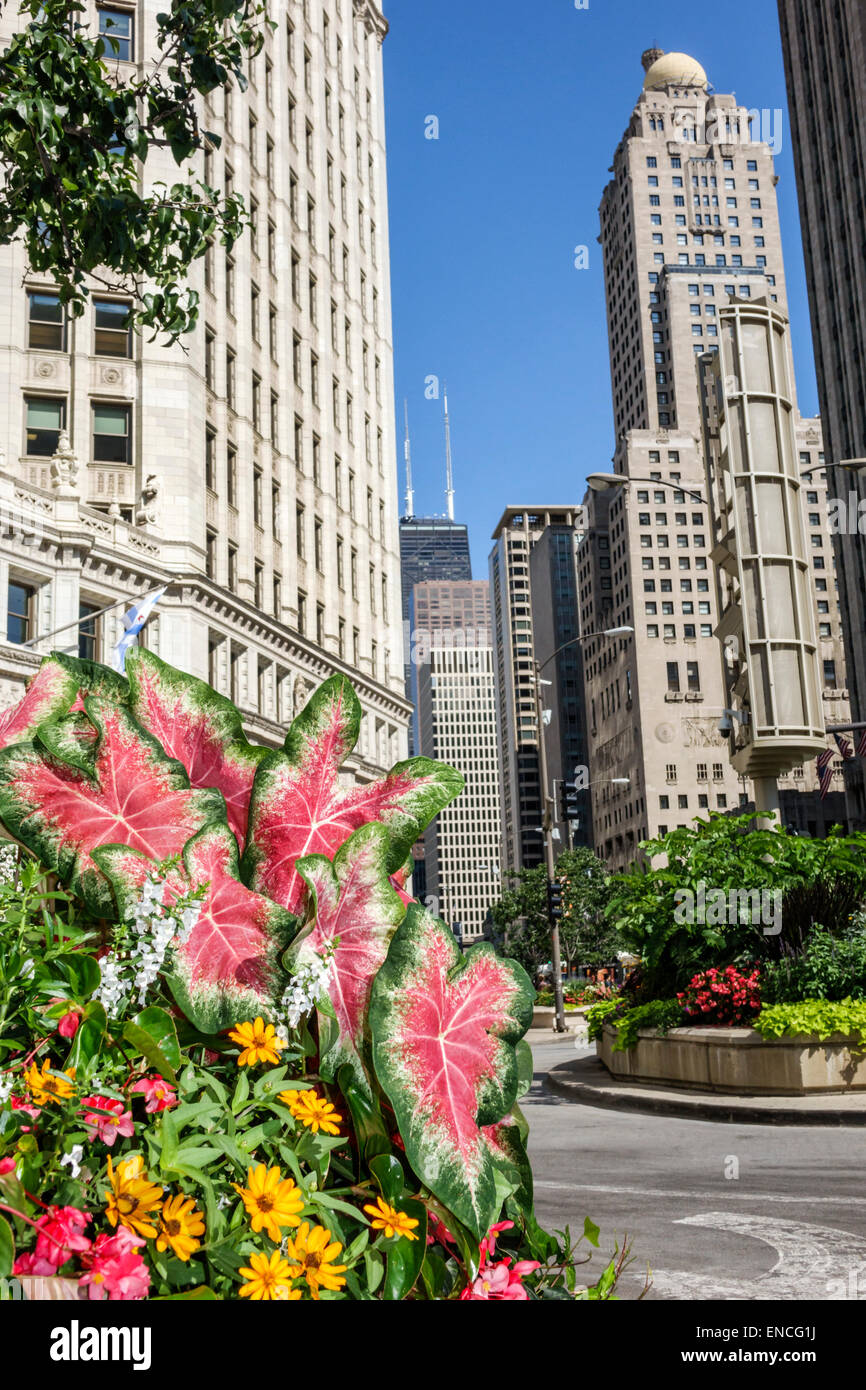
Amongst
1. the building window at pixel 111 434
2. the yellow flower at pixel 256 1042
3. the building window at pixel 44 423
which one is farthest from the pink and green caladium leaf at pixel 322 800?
the building window at pixel 111 434

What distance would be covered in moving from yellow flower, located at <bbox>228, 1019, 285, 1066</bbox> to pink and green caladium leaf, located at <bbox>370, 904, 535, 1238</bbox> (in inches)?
4.8

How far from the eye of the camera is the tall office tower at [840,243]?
90.1 m

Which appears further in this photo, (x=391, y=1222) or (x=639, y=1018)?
(x=639, y=1018)

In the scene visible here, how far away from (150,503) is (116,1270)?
4376cm

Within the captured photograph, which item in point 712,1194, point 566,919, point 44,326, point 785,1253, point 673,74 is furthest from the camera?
point 673,74

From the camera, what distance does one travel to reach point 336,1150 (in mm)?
1541

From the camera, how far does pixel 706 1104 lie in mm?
12984

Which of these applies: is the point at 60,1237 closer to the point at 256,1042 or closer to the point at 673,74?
the point at 256,1042

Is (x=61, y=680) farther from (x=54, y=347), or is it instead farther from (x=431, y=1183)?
(x=54, y=347)

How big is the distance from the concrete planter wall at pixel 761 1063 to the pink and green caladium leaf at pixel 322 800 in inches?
492

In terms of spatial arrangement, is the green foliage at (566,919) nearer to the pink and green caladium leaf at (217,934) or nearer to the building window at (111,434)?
the building window at (111,434)

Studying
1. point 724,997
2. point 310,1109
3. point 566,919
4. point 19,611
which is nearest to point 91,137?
point 310,1109

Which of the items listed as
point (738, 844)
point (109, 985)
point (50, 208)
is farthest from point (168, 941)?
point (738, 844)
